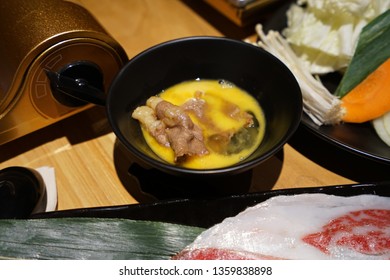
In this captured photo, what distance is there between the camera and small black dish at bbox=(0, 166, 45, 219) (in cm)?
140

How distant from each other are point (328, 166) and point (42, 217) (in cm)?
105

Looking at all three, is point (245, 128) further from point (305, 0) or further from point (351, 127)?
point (305, 0)

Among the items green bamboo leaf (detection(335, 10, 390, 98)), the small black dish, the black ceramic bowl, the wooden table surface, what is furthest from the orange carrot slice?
the small black dish

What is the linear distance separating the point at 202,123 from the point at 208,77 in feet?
0.80

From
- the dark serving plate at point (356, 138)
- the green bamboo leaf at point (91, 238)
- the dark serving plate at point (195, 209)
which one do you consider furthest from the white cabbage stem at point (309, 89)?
the green bamboo leaf at point (91, 238)

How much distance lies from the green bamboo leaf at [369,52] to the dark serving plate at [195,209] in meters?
0.50

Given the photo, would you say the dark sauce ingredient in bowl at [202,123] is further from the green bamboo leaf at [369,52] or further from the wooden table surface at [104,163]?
the green bamboo leaf at [369,52]

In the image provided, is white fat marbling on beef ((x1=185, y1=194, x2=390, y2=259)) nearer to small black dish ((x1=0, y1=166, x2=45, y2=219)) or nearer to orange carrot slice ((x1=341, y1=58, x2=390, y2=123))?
orange carrot slice ((x1=341, y1=58, x2=390, y2=123))

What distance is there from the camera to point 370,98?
1.71m

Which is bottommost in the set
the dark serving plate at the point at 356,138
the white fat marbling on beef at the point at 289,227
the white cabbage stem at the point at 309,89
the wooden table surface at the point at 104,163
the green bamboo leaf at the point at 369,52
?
the wooden table surface at the point at 104,163

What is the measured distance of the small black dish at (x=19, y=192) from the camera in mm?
1399

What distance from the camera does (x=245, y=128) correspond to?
163 cm

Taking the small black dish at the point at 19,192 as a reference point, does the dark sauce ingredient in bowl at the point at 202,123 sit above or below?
above

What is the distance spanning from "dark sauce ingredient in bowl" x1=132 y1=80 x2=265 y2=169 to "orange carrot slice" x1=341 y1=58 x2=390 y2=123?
1.21 feet
